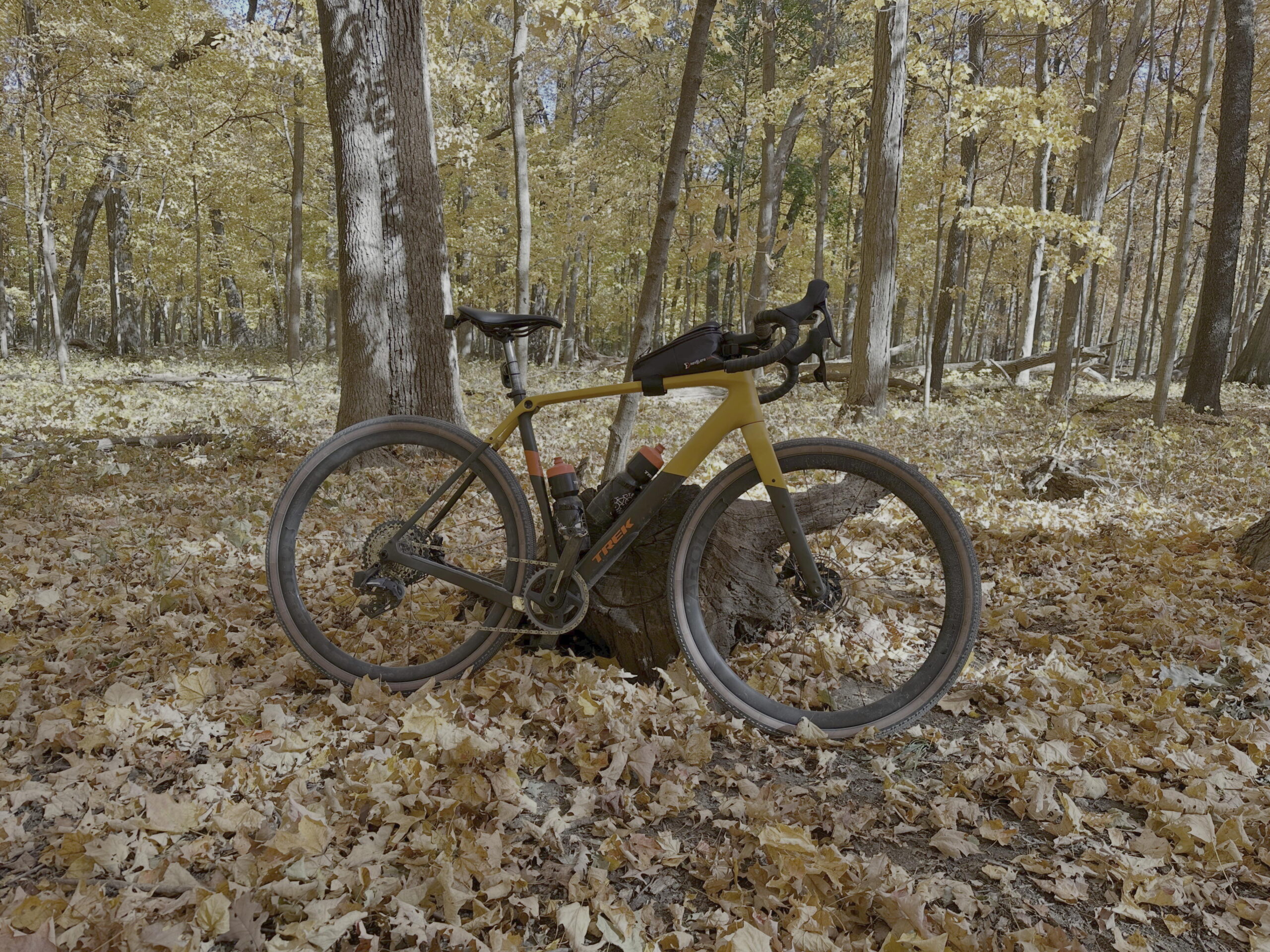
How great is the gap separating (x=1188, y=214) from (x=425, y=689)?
9.37 metres

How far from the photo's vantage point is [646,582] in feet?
9.79

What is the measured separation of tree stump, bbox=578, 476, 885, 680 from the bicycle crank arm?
0.40m

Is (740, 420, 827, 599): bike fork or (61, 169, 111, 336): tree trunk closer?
(740, 420, 827, 599): bike fork

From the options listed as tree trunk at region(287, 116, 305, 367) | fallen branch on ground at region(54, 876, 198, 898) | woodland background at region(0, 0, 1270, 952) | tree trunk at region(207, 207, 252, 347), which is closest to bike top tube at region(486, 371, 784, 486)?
woodland background at region(0, 0, 1270, 952)

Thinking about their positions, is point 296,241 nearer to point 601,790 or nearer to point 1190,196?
point 1190,196

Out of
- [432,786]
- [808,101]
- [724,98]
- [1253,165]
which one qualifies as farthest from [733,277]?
[432,786]

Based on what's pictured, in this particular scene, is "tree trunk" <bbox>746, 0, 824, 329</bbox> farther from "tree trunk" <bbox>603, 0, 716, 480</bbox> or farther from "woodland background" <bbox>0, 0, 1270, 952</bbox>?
"tree trunk" <bbox>603, 0, 716, 480</bbox>

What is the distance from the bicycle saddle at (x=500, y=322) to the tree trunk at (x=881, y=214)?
711 cm

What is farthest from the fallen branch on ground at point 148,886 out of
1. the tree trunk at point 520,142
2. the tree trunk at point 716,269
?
the tree trunk at point 716,269

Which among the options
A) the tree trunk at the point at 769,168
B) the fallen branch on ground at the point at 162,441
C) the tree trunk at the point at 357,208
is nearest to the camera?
the tree trunk at the point at 357,208

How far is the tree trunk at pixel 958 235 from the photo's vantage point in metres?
10.2

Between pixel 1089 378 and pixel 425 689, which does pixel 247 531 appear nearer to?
pixel 425 689

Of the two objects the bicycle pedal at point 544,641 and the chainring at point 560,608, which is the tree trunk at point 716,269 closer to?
the bicycle pedal at point 544,641

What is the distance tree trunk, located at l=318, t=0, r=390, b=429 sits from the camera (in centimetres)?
548
